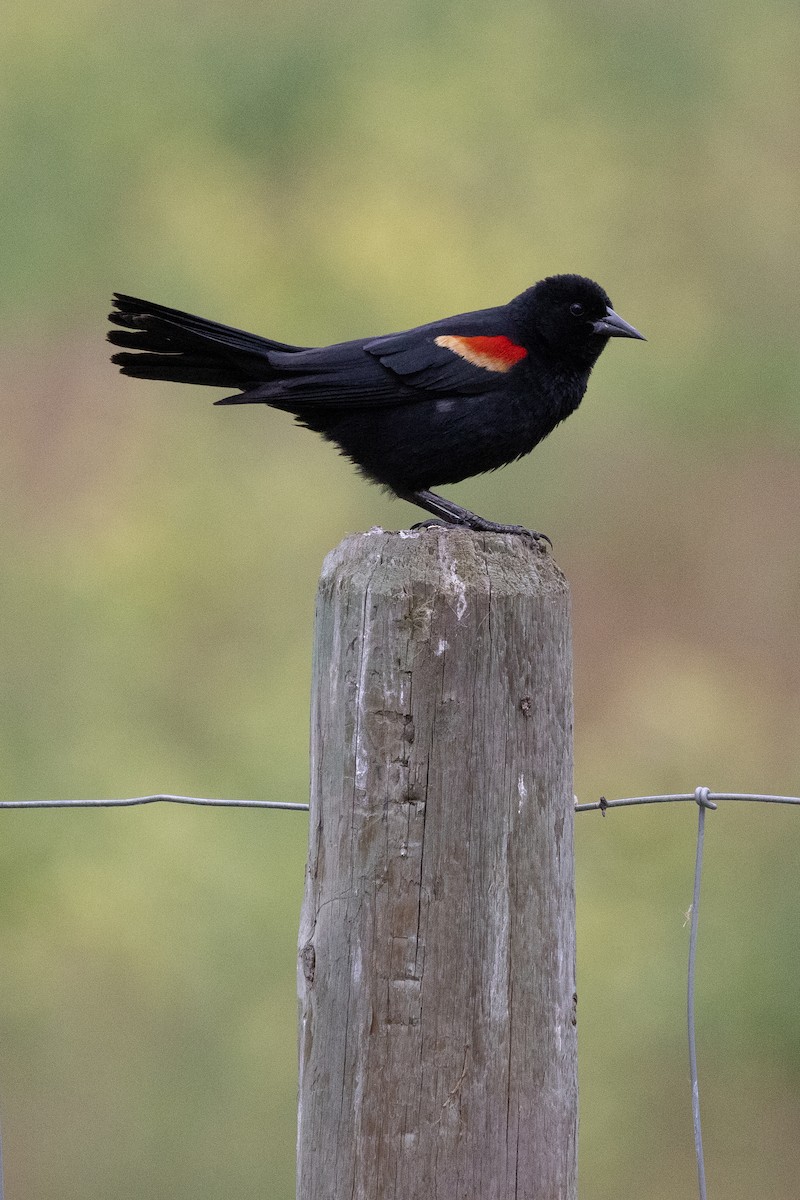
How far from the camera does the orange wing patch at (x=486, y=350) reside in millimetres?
3582

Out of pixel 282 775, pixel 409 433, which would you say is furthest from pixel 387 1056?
pixel 282 775

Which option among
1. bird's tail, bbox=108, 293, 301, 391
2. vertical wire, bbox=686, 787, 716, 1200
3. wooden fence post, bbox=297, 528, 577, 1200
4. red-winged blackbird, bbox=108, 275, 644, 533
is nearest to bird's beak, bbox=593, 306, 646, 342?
red-winged blackbird, bbox=108, 275, 644, 533

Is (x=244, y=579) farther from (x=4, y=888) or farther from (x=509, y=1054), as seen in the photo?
(x=509, y=1054)

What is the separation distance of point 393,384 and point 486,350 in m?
0.27

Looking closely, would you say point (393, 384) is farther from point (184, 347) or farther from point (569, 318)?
point (569, 318)

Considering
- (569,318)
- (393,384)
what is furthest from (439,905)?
(569,318)

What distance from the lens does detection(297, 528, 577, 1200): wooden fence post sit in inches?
76.2

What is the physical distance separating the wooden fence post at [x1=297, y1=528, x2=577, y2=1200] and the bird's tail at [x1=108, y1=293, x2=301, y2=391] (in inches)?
63.6

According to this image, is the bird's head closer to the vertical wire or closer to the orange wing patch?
the orange wing patch

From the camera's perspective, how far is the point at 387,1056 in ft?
6.37

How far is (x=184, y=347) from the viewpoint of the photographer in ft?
11.7

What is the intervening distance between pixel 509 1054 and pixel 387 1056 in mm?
164

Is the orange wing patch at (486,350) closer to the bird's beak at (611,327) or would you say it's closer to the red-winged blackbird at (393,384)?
the red-winged blackbird at (393,384)

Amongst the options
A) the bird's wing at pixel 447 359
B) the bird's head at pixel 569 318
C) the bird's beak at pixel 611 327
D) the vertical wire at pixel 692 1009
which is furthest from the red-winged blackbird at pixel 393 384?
the vertical wire at pixel 692 1009
